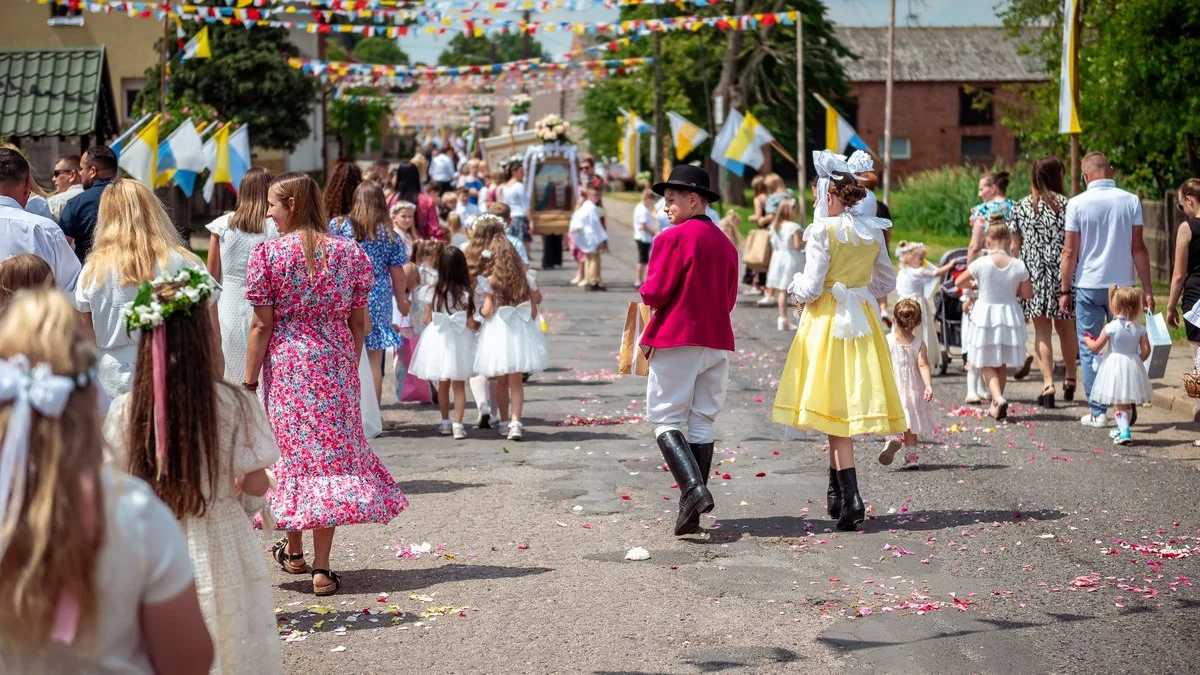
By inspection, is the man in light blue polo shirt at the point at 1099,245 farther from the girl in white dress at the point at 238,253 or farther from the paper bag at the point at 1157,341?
the girl in white dress at the point at 238,253

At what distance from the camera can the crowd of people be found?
2.60m

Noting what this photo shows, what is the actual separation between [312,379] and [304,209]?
0.77 m

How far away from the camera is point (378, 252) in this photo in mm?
10023

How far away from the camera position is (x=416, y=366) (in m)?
10.9

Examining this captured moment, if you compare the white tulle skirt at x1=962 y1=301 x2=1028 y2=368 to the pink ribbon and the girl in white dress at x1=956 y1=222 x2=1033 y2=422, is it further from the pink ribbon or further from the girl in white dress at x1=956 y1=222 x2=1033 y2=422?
the pink ribbon

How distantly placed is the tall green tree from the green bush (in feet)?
32.2

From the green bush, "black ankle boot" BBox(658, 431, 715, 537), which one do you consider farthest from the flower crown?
the green bush

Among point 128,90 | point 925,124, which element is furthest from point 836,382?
point 925,124

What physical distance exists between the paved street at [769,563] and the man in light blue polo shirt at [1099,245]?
0.84 metres

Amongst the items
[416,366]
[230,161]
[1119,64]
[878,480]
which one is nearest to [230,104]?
[230,161]

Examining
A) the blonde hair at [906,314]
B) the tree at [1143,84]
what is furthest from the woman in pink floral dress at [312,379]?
the tree at [1143,84]

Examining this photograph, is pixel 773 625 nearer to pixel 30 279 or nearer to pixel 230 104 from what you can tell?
pixel 30 279

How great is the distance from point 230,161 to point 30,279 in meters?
16.2

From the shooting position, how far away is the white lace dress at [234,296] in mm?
8328
